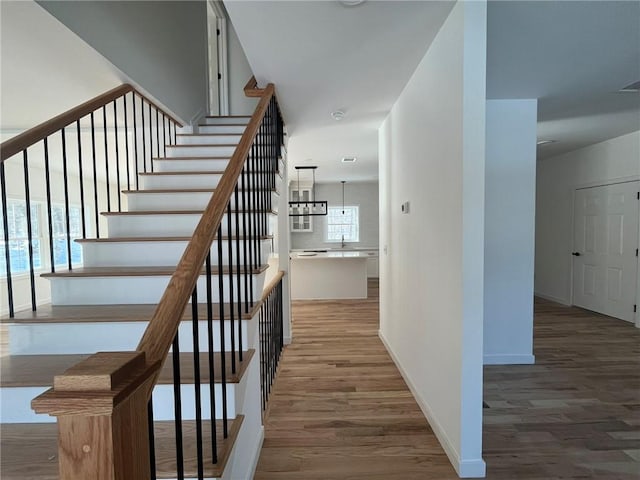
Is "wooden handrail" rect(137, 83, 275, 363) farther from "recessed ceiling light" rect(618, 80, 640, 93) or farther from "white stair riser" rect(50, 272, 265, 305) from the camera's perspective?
"recessed ceiling light" rect(618, 80, 640, 93)

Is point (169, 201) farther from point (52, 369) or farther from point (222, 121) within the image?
point (222, 121)

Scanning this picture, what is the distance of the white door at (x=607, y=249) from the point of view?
438 cm

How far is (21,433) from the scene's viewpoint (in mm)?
1261

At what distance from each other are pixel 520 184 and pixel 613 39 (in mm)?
1312

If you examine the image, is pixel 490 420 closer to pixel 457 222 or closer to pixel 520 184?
pixel 457 222

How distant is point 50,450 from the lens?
116cm

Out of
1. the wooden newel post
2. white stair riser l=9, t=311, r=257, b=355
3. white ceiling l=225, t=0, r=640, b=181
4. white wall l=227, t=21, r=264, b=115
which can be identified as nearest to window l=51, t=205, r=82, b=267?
white wall l=227, t=21, r=264, b=115

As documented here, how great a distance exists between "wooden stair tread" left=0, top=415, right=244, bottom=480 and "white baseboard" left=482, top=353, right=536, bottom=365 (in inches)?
112

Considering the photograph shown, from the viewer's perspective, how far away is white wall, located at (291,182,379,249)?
28.3 ft

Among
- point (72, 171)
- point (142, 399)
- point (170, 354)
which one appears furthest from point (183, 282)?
point (72, 171)

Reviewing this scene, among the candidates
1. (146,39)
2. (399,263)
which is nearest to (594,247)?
(399,263)

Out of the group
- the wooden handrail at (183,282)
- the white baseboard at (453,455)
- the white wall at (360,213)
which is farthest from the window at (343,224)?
the wooden handrail at (183,282)

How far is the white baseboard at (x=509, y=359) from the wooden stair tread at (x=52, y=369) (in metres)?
2.74

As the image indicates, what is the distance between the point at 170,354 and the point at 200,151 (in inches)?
87.5
